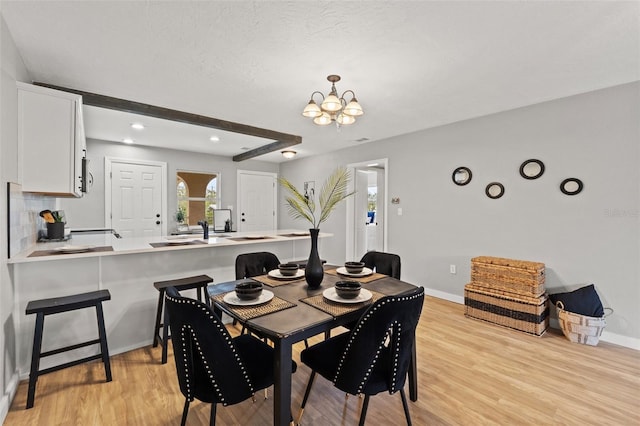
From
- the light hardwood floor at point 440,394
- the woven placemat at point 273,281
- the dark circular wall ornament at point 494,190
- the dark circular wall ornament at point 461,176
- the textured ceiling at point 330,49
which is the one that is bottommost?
the light hardwood floor at point 440,394

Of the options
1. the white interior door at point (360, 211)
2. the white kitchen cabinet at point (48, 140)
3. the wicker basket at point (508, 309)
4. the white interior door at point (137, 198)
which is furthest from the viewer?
the white interior door at point (360, 211)

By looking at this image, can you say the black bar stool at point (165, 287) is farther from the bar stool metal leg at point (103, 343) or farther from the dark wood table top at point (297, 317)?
the dark wood table top at point (297, 317)

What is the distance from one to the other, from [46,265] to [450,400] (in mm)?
3012

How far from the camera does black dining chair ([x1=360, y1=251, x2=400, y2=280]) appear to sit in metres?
2.42

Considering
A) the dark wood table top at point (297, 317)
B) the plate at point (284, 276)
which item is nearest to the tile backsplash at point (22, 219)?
the dark wood table top at point (297, 317)

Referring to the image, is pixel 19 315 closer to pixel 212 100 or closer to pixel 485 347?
pixel 212 100

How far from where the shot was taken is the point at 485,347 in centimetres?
264

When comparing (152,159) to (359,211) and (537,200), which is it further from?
(537,200)

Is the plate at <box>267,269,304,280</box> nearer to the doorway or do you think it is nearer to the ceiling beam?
the ceiling beam

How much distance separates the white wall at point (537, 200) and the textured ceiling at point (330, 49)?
0.33 meters

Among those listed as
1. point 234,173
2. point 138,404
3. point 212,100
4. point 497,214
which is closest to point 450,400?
point 138,404

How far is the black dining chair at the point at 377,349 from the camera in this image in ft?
4.39

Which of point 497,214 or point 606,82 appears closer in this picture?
point 606,82

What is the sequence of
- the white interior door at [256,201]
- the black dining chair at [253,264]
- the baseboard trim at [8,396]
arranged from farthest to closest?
1. the white interior door at [256,201]
2. the black dining chair at [253,264]
3. the baseboard trim at [8,396]
